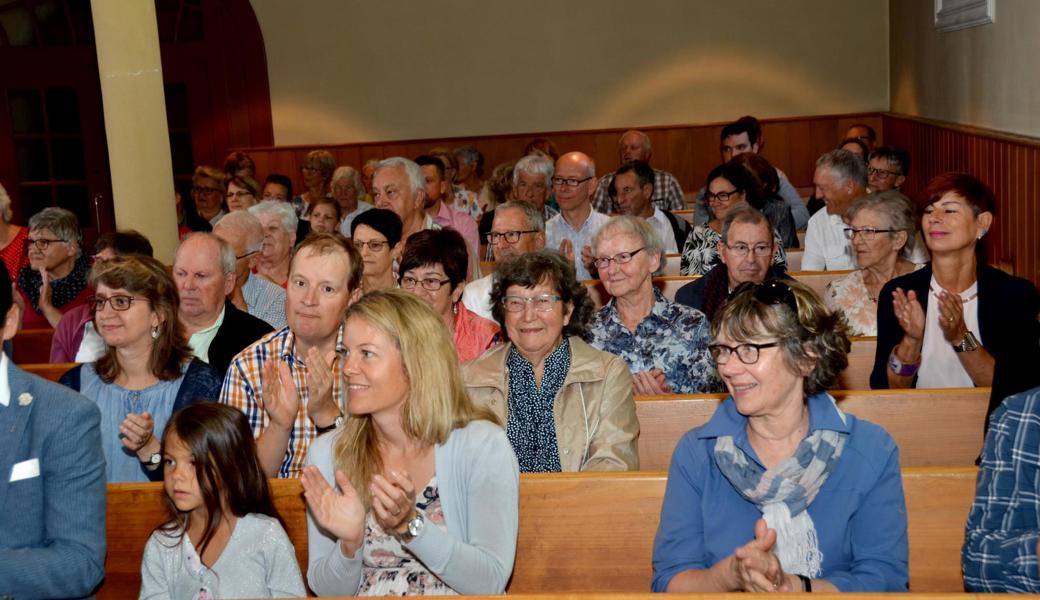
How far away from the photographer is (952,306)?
371cm

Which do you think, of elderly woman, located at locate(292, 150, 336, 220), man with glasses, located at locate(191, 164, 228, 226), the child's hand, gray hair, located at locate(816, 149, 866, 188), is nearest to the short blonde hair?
the child's hand

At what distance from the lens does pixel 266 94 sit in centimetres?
1265

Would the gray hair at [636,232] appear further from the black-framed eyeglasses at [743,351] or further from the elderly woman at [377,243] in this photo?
the black-framed eyeglasses at [743,351]

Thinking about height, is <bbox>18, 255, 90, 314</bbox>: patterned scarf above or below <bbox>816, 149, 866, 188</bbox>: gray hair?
below

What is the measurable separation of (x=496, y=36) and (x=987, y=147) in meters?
6.78

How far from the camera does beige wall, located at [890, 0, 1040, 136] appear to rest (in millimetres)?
5738

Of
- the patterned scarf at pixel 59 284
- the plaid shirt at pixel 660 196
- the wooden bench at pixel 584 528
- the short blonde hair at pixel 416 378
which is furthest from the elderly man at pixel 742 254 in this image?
the plaid shirt at pixel 660 196

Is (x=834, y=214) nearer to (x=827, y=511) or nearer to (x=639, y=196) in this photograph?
(x=639, y=196)

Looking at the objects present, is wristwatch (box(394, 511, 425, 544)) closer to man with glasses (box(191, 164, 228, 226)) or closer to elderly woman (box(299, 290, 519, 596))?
elderly woman (box(299, 290, 519, 596))

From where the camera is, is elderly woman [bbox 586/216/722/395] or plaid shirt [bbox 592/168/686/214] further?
plaid shirt [bbox 592/168/686/214]

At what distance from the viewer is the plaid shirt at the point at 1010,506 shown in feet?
6.97

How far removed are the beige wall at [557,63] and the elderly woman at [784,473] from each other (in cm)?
993

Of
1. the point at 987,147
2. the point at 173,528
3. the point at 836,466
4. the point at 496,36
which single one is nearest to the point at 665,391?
the point at 836,466

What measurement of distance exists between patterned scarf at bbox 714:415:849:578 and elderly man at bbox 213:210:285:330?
113 inches
